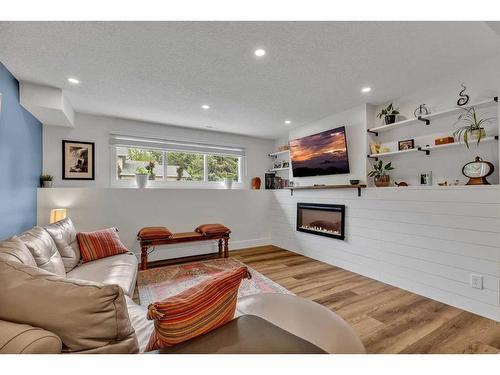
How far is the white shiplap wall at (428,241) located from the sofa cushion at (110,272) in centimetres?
288

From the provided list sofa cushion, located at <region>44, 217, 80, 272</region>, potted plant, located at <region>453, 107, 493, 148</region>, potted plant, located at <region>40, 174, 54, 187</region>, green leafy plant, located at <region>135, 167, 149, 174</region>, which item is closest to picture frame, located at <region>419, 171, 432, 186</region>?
potted plant, located at <region>453, 107, 493, 148</region>

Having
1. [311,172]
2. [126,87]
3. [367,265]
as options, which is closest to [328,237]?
[367,265]

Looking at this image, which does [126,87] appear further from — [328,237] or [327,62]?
[328,237]

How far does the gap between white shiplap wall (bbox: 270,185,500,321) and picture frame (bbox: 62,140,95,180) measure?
3942mm

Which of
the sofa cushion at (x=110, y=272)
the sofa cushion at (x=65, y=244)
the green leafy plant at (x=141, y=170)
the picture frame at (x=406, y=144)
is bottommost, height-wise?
the sofa cushion at (x=110, y=272)

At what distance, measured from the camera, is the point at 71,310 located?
82 cm

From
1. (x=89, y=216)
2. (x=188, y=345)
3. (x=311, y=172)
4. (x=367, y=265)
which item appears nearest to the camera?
(x=188, y=345)

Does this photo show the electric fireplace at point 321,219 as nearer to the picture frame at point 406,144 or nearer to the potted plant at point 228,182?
the picture frame at point 406,144

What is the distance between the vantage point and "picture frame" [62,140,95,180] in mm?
3672

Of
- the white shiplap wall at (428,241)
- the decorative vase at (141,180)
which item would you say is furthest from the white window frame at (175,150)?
the white shiplap wall at (428,241)

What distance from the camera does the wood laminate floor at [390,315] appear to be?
179 centimetres

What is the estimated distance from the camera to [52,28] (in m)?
1.77

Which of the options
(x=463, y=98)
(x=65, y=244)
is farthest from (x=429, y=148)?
(x=65, y=244)
